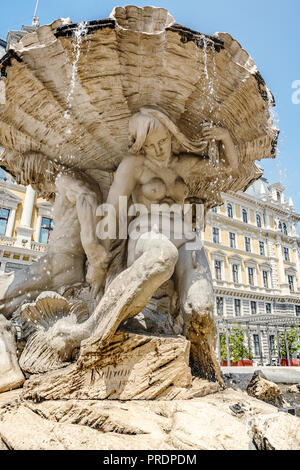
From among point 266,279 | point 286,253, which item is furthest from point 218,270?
point 286,253

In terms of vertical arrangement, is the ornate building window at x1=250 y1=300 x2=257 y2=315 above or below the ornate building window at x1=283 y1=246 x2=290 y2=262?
below

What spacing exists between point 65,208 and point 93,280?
88 cm

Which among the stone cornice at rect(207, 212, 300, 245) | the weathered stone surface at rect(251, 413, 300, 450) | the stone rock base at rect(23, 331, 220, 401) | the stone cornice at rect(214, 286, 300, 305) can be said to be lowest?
the weathered stone surface at rect(251, 413, 300, 450)

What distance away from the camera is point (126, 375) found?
2.28 meters

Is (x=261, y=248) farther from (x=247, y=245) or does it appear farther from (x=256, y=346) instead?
(x=256, y=346)

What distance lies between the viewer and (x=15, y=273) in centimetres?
347

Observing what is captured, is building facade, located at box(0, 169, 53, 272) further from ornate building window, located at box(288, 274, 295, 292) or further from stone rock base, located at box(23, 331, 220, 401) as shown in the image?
ornate building window, located at box(288, 274, 295, 292)

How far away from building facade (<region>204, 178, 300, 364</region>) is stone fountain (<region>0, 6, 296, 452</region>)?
3043cm

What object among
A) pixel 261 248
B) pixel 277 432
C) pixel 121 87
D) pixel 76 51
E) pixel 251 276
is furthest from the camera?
pixel 261 248

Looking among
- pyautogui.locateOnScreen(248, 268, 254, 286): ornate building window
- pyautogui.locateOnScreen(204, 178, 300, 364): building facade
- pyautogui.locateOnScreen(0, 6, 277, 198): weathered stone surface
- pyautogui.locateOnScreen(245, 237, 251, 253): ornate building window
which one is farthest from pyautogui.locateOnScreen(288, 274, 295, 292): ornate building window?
pyautogui.locateOnScreen(0, 6, 277, 198): weathered stone surface

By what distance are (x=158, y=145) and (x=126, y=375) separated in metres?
1.97

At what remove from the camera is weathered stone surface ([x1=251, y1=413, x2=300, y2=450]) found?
1.41 m

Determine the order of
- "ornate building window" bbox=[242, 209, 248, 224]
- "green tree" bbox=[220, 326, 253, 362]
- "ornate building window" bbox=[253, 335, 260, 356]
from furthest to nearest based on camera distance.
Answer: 1. "ornate building window" bbox=[242, 209, 248, 224]
2. "ornate building window" bbox=[253, 335, 260, 356]
3. "green tree" bbox=[220, 326, 253, 362]

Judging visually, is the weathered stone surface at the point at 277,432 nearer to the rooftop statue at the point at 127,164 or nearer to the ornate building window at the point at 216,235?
the rooftop statue at the point at 127,164
